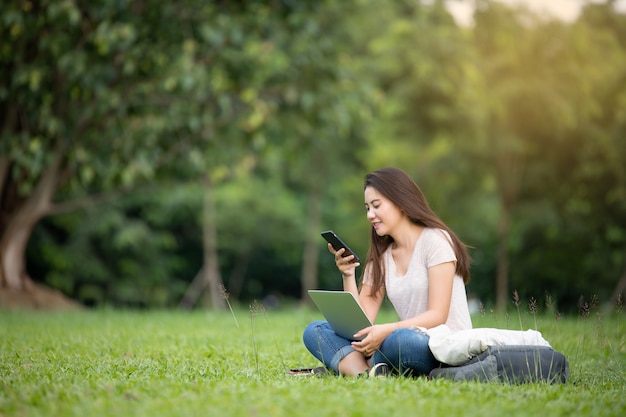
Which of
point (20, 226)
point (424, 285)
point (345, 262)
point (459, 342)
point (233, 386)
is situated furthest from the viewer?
point (20, 226)

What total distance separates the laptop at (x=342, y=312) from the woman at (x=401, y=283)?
0.07 metres

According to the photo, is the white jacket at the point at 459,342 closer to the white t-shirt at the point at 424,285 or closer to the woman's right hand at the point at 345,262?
the white t-shirt at the point at 424,285

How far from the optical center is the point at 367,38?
19234 millimetres

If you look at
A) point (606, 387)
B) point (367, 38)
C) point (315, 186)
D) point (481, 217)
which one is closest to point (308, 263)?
point (315, 186)

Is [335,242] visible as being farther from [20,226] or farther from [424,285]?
[20,226]

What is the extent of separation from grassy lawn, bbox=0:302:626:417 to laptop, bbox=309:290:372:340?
336 mm

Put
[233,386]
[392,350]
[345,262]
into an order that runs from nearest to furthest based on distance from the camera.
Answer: [233,386] < [392,350] < [345,262]

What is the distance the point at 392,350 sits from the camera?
14.5 feet

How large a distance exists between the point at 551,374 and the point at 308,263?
1677 cm

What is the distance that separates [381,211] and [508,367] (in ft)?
3.93

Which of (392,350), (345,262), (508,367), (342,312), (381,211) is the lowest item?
(508,367)

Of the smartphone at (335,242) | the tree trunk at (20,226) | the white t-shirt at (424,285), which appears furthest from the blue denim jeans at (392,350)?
the tree trunk at (20,226)

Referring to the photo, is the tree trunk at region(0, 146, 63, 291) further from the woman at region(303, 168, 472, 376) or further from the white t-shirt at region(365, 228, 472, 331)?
the white t-shirt at region(365, 228, 472, 331)

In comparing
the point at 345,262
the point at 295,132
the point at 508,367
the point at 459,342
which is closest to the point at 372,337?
the point at 459,342
